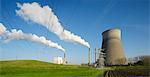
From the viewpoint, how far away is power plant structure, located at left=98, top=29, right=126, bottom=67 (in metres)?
88.4

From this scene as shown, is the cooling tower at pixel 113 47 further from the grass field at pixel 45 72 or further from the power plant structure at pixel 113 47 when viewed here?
the grass field at pixel 45 72

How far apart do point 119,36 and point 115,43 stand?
447 cm

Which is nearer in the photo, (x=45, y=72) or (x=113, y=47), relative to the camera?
(x=45, y=72)

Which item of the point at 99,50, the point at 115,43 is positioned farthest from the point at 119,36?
the point at 99,50

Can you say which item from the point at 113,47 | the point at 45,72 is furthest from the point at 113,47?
the point at 45,72

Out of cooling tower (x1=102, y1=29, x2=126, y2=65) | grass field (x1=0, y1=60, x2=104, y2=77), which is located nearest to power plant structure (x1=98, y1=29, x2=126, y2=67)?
cooling tower (x1=102, y1=29, x2=126, y2=65)

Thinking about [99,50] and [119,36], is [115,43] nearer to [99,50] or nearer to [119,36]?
[119,36]

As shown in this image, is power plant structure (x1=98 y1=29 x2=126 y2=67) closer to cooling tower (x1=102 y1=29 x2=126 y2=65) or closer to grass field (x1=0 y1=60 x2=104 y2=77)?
cooling tower (x1=102 y1=29 x2=126 y2=65)

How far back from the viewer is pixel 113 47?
90938 mm

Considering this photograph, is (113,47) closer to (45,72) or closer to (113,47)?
(113,47)

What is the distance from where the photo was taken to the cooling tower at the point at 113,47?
290 feet

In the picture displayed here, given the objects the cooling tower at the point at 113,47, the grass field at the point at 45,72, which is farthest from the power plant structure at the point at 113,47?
the grass field at the point at 45,72

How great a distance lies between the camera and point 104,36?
93812 mm

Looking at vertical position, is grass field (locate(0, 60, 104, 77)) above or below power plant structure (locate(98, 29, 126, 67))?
below
